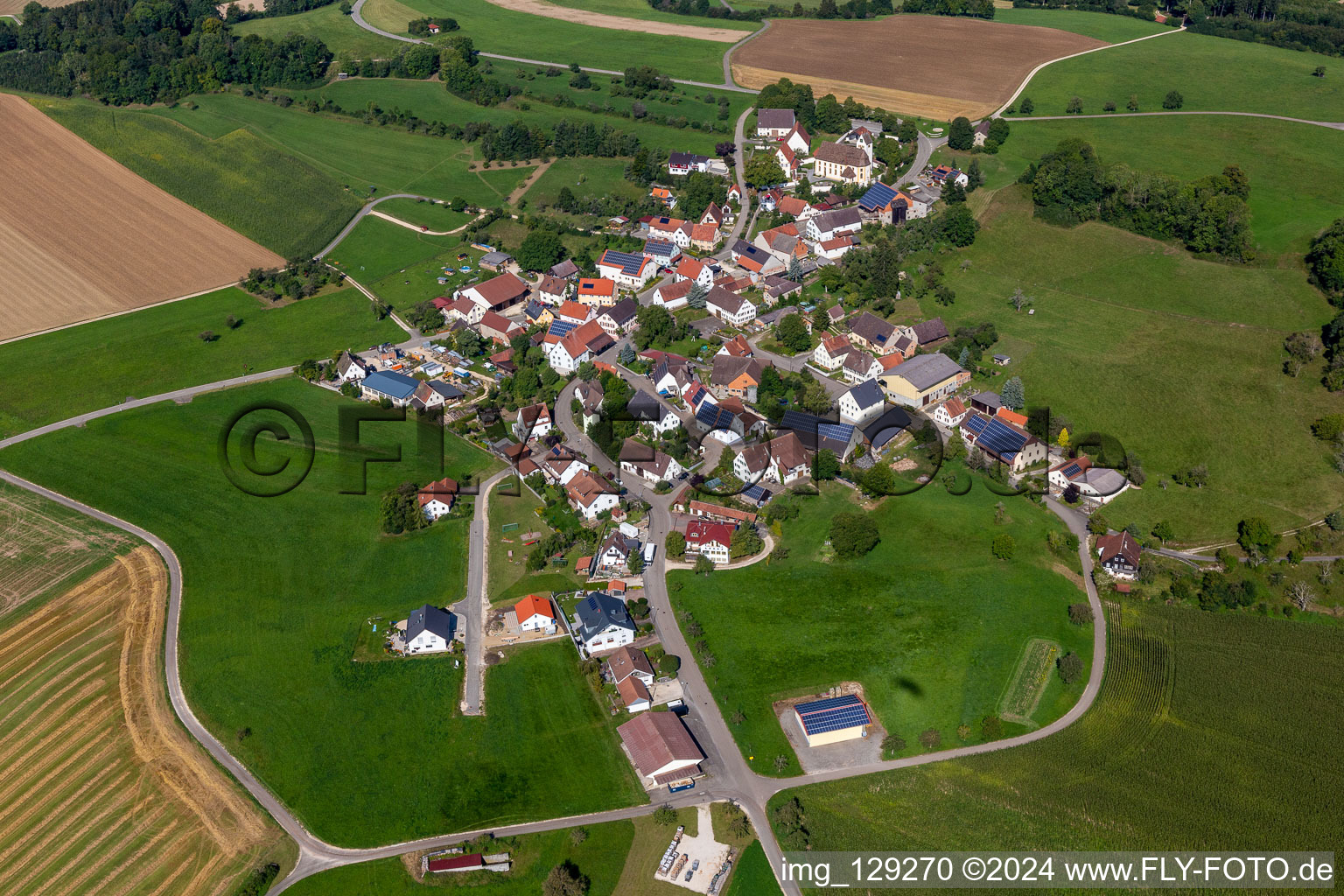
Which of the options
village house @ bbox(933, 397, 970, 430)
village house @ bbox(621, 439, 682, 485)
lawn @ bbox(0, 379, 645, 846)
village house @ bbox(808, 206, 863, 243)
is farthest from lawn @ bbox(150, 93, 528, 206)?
village house @ bbox(933, 397, 970, 430)

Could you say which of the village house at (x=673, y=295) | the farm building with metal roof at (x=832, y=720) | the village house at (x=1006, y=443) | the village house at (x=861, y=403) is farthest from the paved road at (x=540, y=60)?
the farm building with metal roof at (x=832, y=720)

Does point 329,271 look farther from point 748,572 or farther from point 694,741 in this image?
point 694,741

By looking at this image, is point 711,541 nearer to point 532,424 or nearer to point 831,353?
point 532,424

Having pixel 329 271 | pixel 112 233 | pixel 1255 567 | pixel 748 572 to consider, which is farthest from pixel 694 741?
pixel 112 233

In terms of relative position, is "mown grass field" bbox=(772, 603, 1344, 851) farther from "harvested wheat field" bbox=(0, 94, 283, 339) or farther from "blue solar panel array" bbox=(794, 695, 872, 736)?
"harvested wheat field" bbox=(0, 94, 283, 339)

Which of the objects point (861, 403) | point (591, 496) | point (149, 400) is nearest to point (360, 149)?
point (149, 400)

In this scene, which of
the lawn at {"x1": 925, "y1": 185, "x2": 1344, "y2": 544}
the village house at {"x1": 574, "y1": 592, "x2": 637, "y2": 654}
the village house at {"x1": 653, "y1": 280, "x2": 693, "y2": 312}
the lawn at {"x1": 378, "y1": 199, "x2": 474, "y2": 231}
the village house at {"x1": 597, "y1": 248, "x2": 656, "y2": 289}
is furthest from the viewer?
the lawn at {"x1": 378, "y1": 199, "x2": 474, "y2": 231}
